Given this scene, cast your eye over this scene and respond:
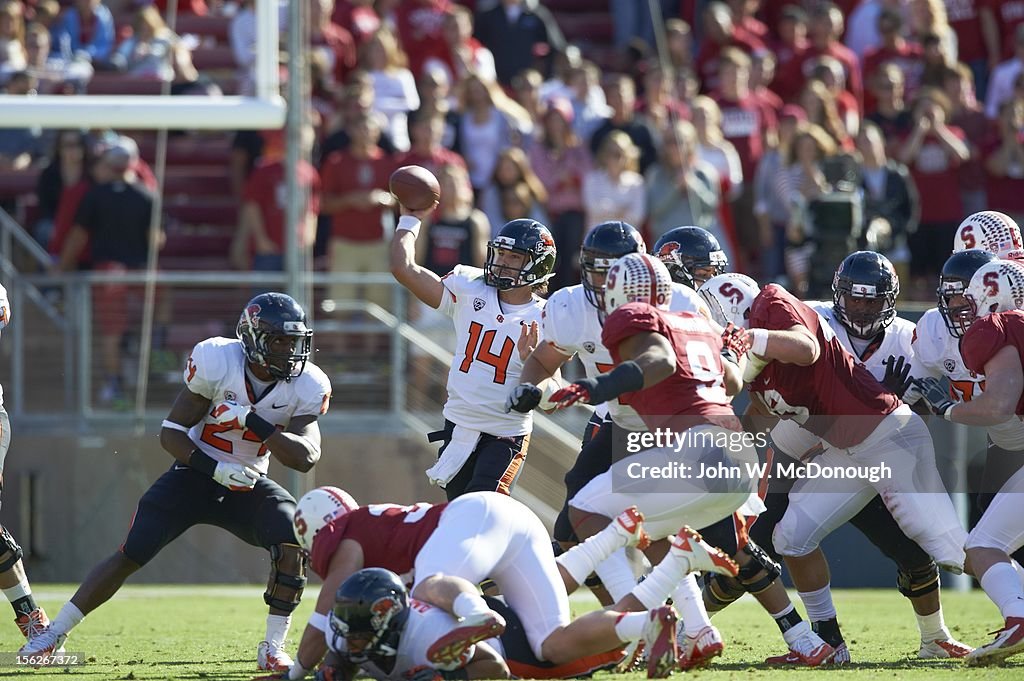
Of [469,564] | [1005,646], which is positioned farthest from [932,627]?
[469,564]

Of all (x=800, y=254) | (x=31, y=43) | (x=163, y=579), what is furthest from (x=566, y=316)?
(x=31, y=43)

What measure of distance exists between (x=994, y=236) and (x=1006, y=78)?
570 centimetres

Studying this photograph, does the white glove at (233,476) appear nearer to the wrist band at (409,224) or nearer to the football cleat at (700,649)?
the wrist band at (409,224)

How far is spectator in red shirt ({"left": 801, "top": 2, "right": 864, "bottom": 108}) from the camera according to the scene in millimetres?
13672

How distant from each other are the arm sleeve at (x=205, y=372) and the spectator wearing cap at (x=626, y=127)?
19.7 feet

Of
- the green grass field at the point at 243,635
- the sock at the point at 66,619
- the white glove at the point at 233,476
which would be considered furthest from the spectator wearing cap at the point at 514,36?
the sock at the point at 66,619

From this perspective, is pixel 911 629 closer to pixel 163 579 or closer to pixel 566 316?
pixel 566 316

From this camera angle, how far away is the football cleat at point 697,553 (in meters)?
6.04

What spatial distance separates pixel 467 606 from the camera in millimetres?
5652

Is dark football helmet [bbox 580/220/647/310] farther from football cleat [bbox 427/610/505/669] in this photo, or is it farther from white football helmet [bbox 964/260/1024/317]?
football cleat [bbox 427/610/505/669]

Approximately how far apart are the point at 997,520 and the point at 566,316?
2.03m

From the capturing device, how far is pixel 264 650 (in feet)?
22.7

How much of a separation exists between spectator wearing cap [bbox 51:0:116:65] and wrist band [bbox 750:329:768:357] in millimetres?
8733

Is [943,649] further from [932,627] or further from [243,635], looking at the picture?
[243,635]
